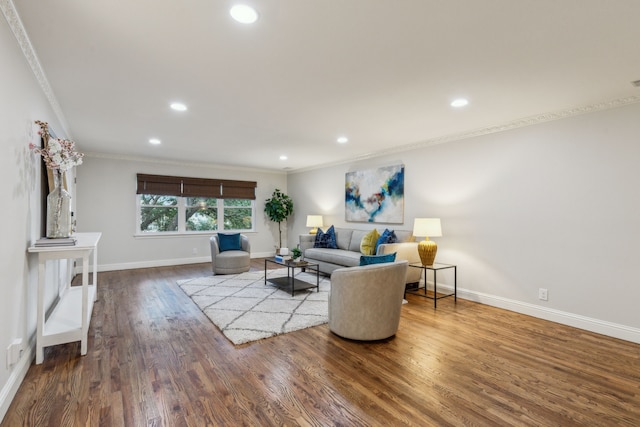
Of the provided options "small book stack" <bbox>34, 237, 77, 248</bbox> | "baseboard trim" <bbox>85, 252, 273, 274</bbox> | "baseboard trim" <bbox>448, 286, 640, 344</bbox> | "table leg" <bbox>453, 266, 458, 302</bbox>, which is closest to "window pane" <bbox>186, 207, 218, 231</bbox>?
"baseboard trim" <bbox>85, 252, 273, 274</bbox>

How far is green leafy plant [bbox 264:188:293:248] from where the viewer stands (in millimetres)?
7867

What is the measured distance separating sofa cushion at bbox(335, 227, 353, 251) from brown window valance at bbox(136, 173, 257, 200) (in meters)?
2.78

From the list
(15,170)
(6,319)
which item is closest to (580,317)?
(6,319)

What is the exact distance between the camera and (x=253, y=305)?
12.9 ft

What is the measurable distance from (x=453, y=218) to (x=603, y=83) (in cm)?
224

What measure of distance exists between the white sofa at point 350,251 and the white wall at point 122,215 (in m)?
2.76

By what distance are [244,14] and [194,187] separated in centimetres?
579

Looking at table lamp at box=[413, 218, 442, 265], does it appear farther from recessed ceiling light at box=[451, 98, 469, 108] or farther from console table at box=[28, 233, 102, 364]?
console table at box=[28, 233, 102, 364]

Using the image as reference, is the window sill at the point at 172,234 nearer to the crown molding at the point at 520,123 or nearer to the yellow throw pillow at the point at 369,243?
the yellow throw pillow at the point at 369,243

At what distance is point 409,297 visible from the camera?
176 inches

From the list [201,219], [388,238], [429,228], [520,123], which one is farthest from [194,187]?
[520,123]

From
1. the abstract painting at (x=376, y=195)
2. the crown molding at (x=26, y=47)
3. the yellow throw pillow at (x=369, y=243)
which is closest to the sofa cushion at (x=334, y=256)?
the yellow throw pillow at (x=369, y=243)

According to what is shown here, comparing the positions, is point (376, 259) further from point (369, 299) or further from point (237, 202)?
point (237, 202)

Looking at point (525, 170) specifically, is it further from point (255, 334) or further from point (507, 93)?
point (255, 334)
